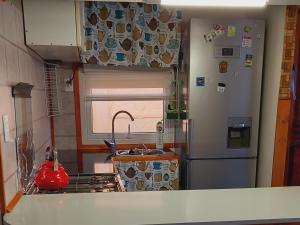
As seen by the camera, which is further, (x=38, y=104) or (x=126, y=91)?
(x=126, y=91)

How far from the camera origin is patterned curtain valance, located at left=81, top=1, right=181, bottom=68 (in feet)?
7.89

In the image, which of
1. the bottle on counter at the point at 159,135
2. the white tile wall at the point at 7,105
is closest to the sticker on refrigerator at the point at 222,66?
A: the bottle on counter at the point at 159,135

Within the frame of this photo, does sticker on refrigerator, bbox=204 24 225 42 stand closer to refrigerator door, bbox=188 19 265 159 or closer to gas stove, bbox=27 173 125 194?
refrigerator door, bbox=188 19 265 159

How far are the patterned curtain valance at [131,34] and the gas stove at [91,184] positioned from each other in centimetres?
127

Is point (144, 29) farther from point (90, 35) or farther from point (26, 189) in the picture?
point (26, 189)

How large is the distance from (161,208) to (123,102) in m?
1.80

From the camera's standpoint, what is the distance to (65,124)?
2625 millimetres

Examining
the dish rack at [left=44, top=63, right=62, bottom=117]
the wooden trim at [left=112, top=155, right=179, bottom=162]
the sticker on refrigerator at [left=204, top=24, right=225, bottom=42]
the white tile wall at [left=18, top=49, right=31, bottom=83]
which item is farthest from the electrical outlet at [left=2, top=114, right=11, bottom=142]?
the sticker on refrigerator at [left=204, top=24, right=225, bottom=42]

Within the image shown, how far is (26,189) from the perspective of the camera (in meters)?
1.37

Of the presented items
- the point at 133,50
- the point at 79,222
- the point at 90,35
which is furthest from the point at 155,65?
the point at 79,222

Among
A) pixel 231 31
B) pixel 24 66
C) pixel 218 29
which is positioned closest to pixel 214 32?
pixel 218 29

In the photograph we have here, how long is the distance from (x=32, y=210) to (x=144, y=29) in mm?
1994

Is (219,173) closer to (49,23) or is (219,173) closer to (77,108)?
(77,108)

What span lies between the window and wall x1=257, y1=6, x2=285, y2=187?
1020mm
